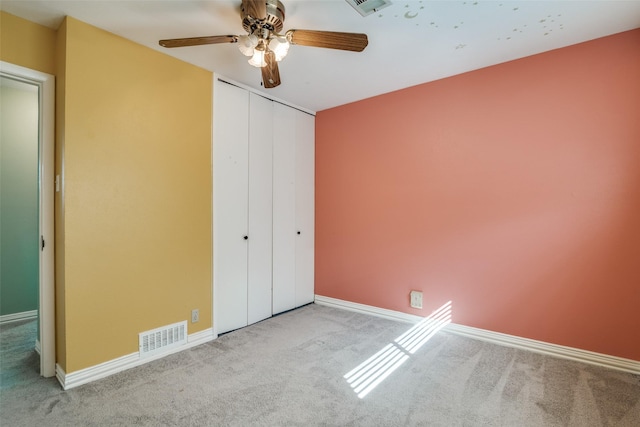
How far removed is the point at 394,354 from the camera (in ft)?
7.93

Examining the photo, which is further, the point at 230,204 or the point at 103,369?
the point at 230,204

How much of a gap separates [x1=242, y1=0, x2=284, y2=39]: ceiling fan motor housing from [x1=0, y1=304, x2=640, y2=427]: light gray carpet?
7.24 ft

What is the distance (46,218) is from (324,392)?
223 cm

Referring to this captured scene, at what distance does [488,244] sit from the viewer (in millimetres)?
2643

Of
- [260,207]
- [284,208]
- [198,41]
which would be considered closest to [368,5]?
[198,41]

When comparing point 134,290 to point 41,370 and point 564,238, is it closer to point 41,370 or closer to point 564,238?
point 41,370

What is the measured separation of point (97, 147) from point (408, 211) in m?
2.72

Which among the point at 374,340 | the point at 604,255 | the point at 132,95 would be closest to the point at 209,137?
the point at 132,95

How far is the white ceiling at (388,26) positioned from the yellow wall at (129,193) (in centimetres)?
20

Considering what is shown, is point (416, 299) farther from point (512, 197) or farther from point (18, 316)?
point (18, 316)

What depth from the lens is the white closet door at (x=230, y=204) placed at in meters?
2.77

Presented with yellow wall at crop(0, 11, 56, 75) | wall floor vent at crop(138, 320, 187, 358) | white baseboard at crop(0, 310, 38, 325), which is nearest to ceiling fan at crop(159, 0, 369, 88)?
yellow wall at crop(0, 11, 56, 75)

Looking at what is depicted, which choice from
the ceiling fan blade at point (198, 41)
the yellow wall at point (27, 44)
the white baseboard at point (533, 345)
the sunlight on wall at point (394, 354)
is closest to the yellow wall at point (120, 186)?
the yellow wall at point (27, 44)

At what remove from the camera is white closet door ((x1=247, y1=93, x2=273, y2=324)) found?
3076 millimetres
